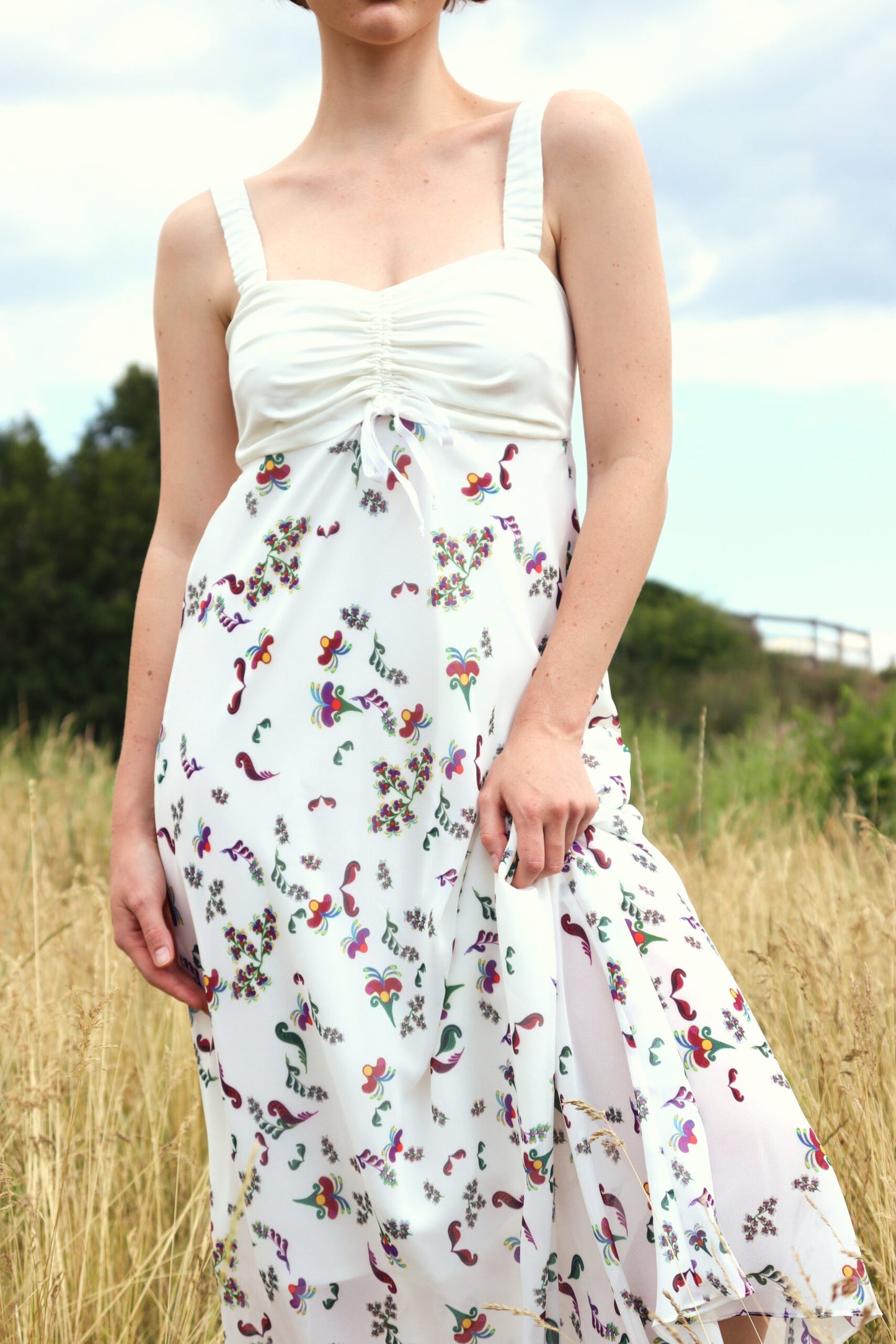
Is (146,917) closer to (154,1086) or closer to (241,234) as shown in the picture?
(241,234)

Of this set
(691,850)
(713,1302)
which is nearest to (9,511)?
(691,850)

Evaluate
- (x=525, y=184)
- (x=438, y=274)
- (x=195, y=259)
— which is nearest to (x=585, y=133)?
(x=525, y=184)

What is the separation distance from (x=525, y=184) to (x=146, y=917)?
3.58ft

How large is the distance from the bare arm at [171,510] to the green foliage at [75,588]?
9924 mm

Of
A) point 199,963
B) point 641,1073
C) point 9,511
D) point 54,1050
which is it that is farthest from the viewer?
point 9,511

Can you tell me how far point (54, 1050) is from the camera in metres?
2.56

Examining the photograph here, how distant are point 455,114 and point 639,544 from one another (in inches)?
27.9

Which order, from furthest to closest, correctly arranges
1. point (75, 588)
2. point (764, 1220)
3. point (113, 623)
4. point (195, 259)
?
point (75, 588), point (113, 623), point (195, 259), point (764, 1220)

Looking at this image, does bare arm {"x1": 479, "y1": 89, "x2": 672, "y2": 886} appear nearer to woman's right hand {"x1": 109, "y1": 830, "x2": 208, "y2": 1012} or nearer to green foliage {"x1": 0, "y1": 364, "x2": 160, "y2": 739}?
woman's right hand {"x1": 109, "y1": 830, "x2": 208, "y2": 1012}

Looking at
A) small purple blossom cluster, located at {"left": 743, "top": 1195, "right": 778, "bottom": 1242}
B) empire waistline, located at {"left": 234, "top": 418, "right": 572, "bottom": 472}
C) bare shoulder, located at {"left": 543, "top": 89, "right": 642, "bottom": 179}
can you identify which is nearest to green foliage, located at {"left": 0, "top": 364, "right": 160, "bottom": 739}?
→ empire waistline, located at {"left": 234, "top": 418, "right": 572, "bottom": 472}

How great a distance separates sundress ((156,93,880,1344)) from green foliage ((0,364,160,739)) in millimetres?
10249

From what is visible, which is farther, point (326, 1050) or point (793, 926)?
point (793, 926)

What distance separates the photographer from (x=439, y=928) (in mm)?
1366

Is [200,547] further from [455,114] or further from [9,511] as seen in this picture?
[9,511]
